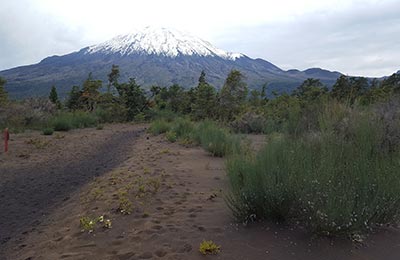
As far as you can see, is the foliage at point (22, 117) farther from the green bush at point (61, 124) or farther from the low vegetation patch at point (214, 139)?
the low vegetation patch at point (214, 139)

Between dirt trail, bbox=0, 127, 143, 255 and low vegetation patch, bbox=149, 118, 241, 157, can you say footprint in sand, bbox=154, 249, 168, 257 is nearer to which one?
dirt trail, bbox=0, 127, 143, 255

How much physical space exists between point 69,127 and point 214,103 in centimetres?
973

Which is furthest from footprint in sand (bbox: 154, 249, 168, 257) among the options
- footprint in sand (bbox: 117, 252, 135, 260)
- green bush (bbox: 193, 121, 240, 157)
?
green bush (bbox: 193, 121, 240, 157)

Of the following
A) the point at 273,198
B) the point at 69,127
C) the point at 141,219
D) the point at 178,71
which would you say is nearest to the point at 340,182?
the point at 273,198

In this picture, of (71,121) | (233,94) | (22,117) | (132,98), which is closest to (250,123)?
(233,94)

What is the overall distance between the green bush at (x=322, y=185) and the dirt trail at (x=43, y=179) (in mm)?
3403

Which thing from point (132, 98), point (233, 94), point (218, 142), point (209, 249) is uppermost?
→ point (233, 94)

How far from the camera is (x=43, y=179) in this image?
9.09 metres

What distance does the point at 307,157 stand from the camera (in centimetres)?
472

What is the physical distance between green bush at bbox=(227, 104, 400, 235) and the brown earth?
0.66ft

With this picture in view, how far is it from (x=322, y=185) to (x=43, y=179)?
7.08 meters

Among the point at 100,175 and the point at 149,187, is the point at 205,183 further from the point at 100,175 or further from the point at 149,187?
the point at 100,175

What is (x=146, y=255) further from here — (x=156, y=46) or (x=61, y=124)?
(x=156, y=46)

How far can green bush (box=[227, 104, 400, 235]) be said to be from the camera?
13.5 feet
